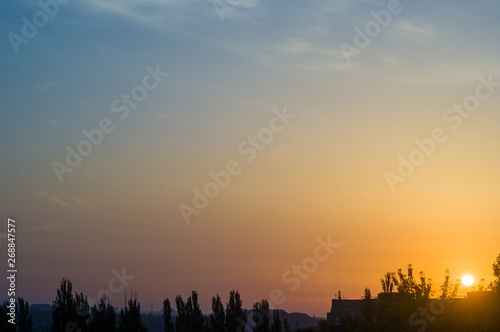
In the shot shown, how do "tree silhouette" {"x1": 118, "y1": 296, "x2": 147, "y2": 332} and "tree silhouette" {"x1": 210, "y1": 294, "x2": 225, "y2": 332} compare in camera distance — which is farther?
"tree silhouette" {"x1": 210, "y1": 294, "x2": 225, "y2": 332}

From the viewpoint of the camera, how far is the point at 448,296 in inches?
2395

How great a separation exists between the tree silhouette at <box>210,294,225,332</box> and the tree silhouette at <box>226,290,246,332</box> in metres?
1.44

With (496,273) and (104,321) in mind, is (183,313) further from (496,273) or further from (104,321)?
(496,273)

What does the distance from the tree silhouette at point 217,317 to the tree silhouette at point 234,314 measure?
1.44m

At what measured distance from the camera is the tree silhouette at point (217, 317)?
10275cm

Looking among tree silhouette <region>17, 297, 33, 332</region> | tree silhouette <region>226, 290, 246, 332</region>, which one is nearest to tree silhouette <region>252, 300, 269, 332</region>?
tree silhouette <region>226, 290, 246, 332</region>

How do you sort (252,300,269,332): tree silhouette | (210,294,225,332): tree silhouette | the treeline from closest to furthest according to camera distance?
1. the treeline
2. (252,300,269,332): tree silhouette
3. (210,294,225,332): tree silhouette

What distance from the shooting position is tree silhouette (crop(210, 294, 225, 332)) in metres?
103

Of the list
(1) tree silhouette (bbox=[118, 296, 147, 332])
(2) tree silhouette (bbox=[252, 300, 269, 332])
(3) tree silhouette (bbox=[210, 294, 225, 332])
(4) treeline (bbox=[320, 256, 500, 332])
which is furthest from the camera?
(3) tree silhouette (bbox=[210, 294, 225, 332])

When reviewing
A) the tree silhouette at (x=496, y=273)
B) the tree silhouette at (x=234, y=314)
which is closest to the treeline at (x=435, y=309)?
the tree silhouette at (x=496, y=273)

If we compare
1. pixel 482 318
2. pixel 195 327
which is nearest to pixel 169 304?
pixel 195 327

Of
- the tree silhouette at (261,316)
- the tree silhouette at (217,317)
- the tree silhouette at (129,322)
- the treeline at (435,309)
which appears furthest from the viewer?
the tree silhouette at (217,317)

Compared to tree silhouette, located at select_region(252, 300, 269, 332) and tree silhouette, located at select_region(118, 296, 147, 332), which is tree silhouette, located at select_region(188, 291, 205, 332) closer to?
tree silhouette, located at select_region(252, 300, 269, 332)

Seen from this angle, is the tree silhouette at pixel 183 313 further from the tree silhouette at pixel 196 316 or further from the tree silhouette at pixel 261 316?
the tree silhouette at pixel 261 316
